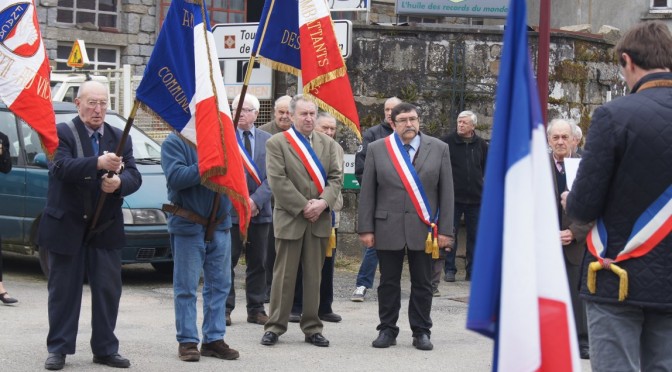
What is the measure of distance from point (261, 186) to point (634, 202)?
551 cm

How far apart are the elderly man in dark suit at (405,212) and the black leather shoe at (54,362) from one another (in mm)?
2409

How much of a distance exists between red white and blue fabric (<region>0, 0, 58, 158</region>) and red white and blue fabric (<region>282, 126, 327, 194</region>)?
194 centimetres

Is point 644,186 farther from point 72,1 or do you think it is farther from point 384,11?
Answer: point 384,11

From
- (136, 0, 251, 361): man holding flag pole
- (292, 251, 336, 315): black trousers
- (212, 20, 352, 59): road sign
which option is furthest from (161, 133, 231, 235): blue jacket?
(212, 20, 352, 59): road sign

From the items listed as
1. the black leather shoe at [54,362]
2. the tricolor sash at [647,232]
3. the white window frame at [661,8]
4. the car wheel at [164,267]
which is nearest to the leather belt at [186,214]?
the black leather shoe at [54,362]

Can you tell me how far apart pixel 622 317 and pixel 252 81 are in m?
9.78

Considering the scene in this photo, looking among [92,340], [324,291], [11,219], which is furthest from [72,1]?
[92,340]

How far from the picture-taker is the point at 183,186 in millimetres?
7820

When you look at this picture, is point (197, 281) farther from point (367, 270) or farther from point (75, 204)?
point (367, 270)

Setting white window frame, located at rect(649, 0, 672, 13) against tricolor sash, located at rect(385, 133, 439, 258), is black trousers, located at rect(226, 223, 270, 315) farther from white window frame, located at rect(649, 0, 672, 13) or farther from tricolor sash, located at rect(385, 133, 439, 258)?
white window frame, located at rect(649, 0, 672, 13)

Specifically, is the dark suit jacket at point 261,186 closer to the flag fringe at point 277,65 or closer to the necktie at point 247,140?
the necktie at point 247,140

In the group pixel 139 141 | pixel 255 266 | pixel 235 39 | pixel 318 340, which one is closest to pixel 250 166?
pixel 255 266

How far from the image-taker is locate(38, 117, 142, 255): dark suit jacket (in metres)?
7.45

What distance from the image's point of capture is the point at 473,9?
47.3 feet
